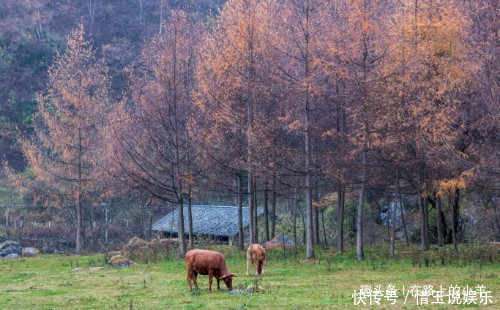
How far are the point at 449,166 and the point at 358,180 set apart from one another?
3132 millimetres

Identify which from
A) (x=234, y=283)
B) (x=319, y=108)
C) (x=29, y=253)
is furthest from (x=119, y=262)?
(x=29, y=253)

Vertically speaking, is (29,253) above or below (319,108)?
below

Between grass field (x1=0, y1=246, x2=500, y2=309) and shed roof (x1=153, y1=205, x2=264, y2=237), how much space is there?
44.4 ft

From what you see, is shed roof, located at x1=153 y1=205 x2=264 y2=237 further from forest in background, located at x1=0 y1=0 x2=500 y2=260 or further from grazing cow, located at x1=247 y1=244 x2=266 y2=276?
grazing cow, located at x1=247 y1=244 x2=266 y2=276

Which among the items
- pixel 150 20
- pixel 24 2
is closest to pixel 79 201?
pixel 24 2

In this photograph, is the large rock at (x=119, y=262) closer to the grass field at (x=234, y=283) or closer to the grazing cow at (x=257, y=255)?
the grass field at (x=234, y=283)

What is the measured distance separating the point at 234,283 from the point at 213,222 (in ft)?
76.0

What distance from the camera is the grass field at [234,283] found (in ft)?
42.2

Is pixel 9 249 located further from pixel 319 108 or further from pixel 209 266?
pixel 209 266

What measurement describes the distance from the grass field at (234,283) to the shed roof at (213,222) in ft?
44.4

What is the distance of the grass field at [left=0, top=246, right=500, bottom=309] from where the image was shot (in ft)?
42.2

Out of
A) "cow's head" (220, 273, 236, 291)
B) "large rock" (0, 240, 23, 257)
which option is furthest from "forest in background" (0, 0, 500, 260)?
"cow's head" (220, 273, 236, 291)

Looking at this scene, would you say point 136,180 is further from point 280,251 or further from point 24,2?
point 24,2

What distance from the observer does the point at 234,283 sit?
1630 centimetres
